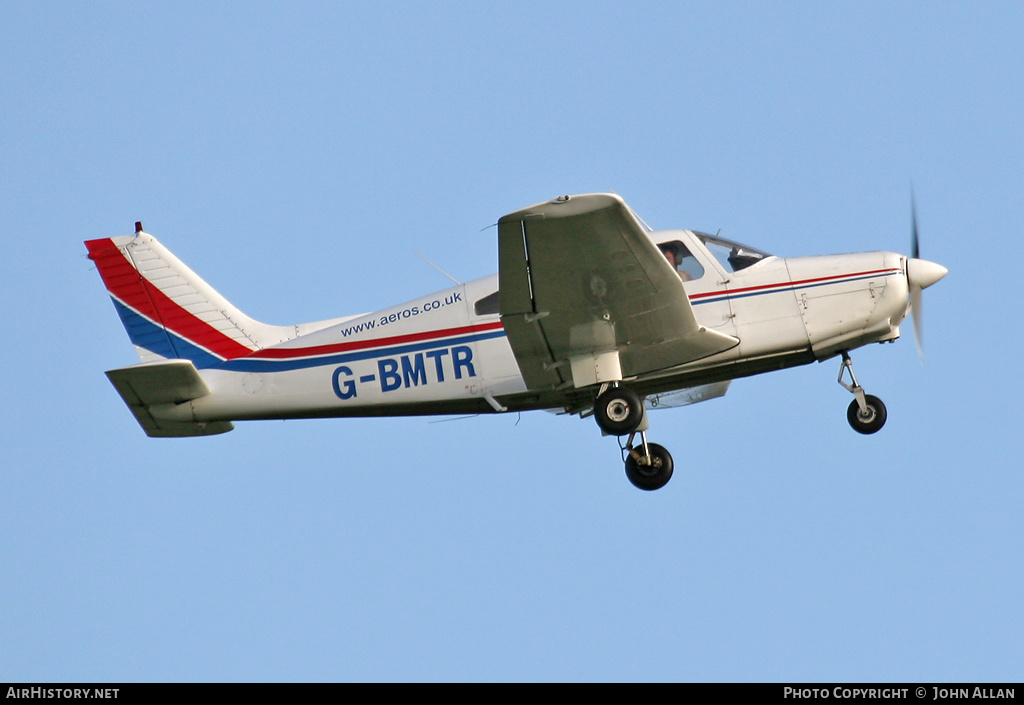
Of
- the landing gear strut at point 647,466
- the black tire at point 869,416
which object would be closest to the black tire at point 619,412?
the landing gear strut at point 647,466

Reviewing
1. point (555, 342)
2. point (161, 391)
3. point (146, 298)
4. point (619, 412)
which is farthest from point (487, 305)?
point (146, 298)

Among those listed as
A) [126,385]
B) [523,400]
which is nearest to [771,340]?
[523,400]

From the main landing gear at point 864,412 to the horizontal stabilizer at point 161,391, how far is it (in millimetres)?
6694

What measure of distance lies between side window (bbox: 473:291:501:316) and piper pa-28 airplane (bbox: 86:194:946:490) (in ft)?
0.05

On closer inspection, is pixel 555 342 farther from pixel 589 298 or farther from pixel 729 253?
pixel 729 253

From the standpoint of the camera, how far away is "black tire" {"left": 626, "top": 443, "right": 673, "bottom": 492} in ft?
43.7

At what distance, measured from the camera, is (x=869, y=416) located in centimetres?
1267

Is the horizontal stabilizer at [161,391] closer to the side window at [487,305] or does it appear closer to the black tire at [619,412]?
the side window at [487,305]

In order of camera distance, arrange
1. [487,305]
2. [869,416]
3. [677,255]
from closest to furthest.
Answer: [677,255] < [869,416] < [487,305]

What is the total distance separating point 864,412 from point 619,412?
8.53 ft

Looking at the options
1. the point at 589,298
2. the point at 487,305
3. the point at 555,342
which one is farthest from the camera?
the point at 487,305

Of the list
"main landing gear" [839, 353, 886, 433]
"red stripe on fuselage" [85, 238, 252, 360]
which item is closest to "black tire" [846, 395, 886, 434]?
"main landing gear" [839, 353, 886, 433]

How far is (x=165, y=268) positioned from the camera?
14094 millimetres

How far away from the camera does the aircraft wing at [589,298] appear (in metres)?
10.6
